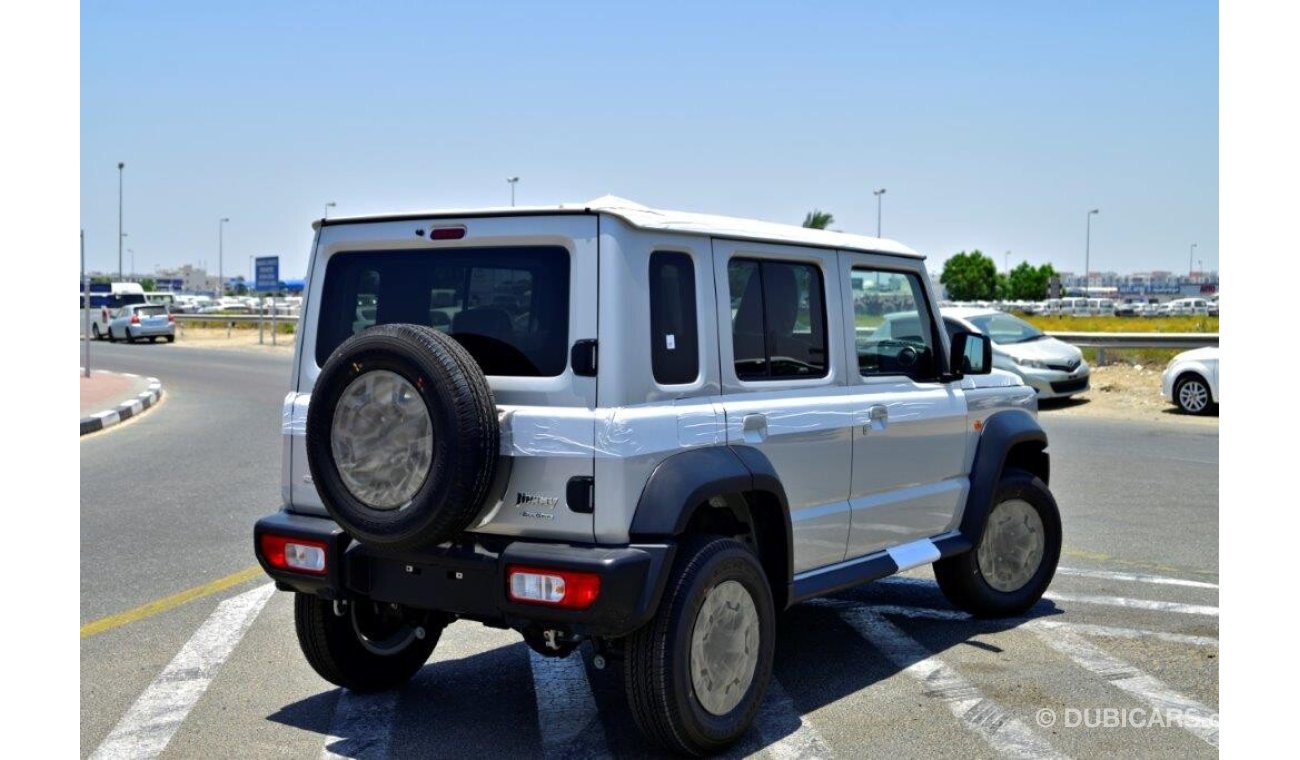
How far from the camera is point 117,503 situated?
36.1ft

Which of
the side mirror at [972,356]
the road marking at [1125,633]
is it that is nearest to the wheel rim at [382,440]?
the side mirror at [972,356]

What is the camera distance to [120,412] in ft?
61.5

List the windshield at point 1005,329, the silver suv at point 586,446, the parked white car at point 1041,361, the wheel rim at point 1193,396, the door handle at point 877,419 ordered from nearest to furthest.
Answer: the silver suv at point 586,446, the door handle at point 877,419, the wheel rim at point 1193,396, the parked white car at point 1041,361, the windshield at point 1005,329

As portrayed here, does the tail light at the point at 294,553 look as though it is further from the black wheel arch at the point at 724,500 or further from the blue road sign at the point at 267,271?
the blue road sign at the point at 267,271

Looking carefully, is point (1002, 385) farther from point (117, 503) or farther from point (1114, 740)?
point (117, 503)

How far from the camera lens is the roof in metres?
4.89

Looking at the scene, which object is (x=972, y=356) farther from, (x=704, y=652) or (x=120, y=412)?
(x=120, y=412)

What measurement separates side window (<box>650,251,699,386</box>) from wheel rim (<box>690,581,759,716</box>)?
0.81 m

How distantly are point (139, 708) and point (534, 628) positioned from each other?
1.84 meters

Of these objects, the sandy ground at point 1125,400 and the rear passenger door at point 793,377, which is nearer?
the rear passenger door at point 793,377

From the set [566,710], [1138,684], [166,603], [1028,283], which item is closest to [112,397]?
[166,603]

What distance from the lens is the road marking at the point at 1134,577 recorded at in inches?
308

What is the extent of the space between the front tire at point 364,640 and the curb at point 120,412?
12236 mm
